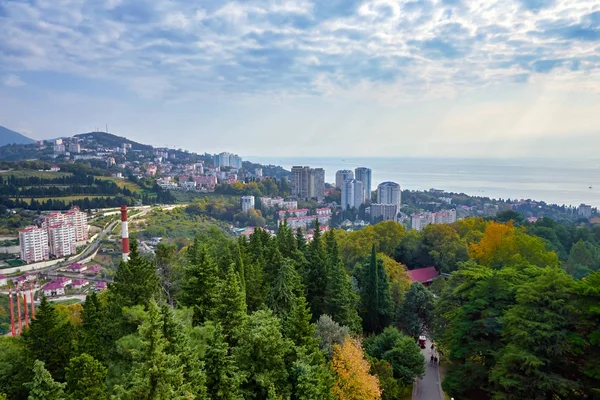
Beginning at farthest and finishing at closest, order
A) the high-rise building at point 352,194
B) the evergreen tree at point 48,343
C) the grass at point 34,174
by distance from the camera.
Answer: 1. the high-rise building at point 352,194
2. the grass at point 34,174
3. the evergreen tree at point 48,343

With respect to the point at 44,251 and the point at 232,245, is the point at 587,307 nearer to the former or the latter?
the point at 232,245

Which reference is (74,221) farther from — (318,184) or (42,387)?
(318,184)

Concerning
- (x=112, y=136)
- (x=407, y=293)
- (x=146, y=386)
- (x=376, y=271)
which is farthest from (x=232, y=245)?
(x=112, y=136)

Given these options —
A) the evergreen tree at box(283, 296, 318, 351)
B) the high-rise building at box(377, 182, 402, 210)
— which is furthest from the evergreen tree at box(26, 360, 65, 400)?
the high-rise building at box(377, 182, 402, 210)

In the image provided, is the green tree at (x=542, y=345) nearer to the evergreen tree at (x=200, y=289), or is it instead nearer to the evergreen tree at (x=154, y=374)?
the evergreen tree at (x=200, y=289)

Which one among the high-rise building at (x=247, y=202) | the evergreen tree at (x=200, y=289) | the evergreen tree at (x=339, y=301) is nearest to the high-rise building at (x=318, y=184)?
the high-rise building at (x=247, y=202)

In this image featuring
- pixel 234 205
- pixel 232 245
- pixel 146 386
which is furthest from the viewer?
pixel 234 205

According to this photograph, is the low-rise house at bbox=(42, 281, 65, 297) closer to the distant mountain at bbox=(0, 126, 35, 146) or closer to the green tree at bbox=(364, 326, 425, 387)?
the green tree at bbox=(364, 326, 425, 387)
